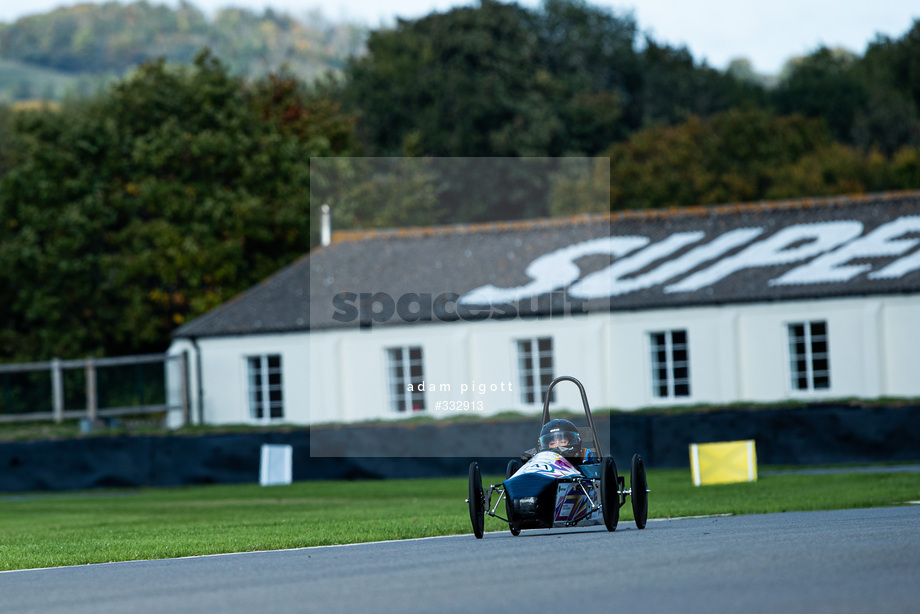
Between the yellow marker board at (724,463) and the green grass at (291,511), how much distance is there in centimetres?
42

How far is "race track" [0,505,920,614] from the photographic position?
30.1ft

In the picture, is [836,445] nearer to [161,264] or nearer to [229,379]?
[229,379]

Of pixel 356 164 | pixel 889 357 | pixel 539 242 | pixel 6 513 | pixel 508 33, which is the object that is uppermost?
pixel 508 33

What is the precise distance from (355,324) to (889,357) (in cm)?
1393

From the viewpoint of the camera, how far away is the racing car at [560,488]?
14.5 m

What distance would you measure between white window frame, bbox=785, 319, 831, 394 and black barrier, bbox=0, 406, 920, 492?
556cm

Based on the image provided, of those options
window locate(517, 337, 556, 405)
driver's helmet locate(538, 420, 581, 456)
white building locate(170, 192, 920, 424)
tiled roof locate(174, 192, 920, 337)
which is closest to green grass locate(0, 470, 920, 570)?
driver's helmet locate(538, 420, 581, 456)

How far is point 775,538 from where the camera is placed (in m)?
13.1

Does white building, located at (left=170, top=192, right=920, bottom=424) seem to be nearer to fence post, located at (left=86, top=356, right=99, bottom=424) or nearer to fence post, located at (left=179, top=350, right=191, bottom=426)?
fence post, located at (left=179, top=350, right=191, bottom=426)

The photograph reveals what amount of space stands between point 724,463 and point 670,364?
9850 mm

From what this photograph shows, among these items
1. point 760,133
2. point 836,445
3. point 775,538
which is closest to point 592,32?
point 760,133

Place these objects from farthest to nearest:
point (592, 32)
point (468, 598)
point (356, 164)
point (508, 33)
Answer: point (592, 32), point (508, 33), point (356, 164), point (468, 598)

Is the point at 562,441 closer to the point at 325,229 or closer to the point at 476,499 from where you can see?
the point at 476,499

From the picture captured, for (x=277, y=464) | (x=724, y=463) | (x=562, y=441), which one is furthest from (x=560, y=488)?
(x=277, y=464)
